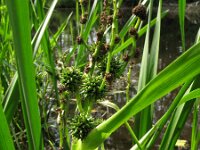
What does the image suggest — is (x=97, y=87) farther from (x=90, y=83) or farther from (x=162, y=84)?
(x=162, y=84)

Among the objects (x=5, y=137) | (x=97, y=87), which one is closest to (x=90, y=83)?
(x=97, y=87)

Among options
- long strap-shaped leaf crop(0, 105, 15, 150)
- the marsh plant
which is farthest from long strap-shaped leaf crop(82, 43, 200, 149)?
long strap-shaped leaf crop(0, 105, 15, 150)

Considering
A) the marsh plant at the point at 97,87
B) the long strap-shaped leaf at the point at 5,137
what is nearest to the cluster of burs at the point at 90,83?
the marsh plant at the point at 97,87

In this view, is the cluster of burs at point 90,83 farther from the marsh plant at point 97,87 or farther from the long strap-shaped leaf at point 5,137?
the long strap-shaped leaf at point 5,137

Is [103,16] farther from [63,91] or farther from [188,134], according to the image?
[188,134]

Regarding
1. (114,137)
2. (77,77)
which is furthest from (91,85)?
(114,137)

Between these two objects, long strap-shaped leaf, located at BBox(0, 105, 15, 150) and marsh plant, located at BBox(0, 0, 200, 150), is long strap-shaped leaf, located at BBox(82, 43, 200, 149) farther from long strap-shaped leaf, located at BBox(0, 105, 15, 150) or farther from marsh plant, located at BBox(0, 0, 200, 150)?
long strap-shaped leaf, located at BBox(0, 105, 15, 150)
